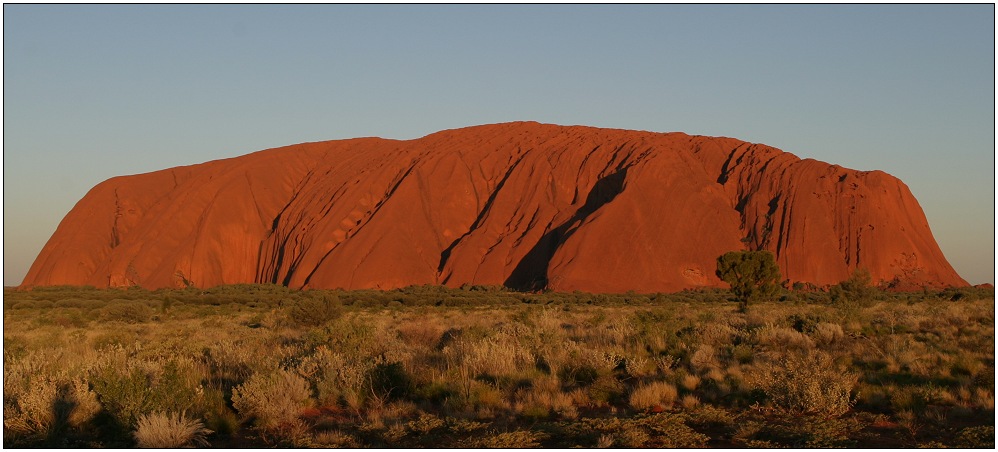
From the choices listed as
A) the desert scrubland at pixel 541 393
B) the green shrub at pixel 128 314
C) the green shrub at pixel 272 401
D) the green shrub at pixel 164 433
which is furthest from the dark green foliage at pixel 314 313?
the green shrub at pixel 164 433

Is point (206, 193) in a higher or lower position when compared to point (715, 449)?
higher

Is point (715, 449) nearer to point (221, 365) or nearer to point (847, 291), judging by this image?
point (221, 365)

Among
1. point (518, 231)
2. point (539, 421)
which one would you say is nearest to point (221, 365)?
point (539, 421)

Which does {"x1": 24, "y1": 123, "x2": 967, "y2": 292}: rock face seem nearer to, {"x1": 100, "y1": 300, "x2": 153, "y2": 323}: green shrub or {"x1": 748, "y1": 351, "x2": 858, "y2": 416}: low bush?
{"x1": 100, "y1": 300, "x2": 153, "y2": 323}: green shrub

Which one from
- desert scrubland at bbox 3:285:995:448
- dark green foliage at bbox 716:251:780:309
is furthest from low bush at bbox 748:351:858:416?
dark green foliage at bbox 716:251:780:309

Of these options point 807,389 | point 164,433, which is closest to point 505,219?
point 807,389

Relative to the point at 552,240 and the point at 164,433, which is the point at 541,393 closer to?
the point at 164,433
